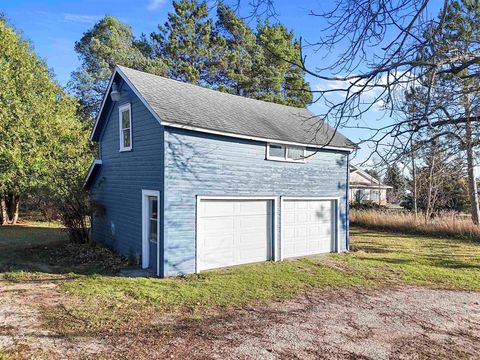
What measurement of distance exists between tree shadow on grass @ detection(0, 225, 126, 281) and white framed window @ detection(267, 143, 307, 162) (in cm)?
570

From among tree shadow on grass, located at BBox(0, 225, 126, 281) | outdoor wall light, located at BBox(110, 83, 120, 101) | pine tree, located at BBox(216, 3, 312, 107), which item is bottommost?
tree shadow on grass, located at BBox(0, 225, 126, 281)

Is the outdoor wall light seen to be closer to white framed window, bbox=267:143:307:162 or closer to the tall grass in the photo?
white framed window, bbox=267:143:307:162

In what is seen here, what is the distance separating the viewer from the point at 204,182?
33.3 feet

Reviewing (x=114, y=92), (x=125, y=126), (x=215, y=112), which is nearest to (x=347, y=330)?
(x=215, y=112)

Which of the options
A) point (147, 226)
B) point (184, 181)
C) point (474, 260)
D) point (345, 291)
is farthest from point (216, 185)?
point (474, 260)

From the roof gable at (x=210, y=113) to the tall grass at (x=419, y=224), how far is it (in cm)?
826

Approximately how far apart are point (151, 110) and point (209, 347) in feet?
20.9

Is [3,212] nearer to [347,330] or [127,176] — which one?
[127,176]

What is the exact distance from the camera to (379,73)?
4.11 m

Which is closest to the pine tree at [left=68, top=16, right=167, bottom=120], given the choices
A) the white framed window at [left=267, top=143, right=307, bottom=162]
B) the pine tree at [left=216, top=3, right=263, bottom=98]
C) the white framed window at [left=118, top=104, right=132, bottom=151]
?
the pine tree at [left=216, top=3, right=263, bottom=98]

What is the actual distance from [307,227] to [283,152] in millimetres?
2868

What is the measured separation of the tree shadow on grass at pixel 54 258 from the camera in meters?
9.95

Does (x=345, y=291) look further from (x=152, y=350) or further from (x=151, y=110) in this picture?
(x=151, y=110)

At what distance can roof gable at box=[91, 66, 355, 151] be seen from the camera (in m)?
10.0
